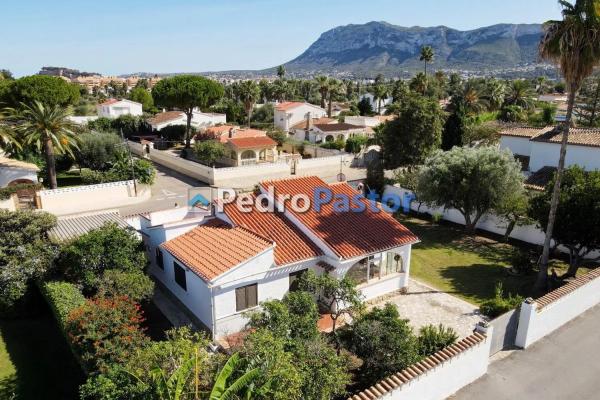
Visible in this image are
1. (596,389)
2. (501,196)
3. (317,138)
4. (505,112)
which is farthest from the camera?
(505,112)

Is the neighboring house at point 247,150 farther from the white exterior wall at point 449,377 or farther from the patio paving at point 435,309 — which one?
the white exterior wall at point 449,377

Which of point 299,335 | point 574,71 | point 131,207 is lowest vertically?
point 131,207

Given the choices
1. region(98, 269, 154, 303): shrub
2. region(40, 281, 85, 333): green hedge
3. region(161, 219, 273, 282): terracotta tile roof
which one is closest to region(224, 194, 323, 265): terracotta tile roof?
region(161, 219, 273, 282): terracotta tile roof

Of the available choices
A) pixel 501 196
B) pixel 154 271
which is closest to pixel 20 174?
pixel 154 271

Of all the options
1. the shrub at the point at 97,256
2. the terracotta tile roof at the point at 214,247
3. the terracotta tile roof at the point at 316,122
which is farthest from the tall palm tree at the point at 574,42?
the terracotta tile roof at the point at 316,122

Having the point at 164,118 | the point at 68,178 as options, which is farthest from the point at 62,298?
→ the point at 164,118

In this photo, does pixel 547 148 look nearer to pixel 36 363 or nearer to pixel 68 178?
pixel 36 363

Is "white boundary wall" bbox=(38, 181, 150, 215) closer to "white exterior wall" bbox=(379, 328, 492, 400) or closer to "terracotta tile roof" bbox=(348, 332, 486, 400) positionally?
"terracotta tile roof" bbox=(348, 332, 486, 400)

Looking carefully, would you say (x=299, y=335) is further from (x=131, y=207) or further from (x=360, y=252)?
(x=131, y=207)
